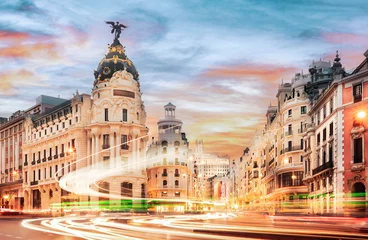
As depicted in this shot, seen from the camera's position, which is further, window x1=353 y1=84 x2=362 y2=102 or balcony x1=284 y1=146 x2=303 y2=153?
balcony x1=284 y1=146 x2=303 y2=153

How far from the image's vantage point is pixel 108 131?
312 feet

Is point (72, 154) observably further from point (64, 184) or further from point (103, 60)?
point (103, 60)

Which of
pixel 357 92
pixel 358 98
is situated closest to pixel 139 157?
pixel 357 92

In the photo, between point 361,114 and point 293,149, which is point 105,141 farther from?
point 361,114

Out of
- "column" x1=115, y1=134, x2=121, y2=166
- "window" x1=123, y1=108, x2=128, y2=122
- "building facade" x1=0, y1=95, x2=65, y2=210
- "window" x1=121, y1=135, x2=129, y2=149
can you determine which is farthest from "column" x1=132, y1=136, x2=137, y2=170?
"building facade" x1=0, y1=95, x2=65, y2=210

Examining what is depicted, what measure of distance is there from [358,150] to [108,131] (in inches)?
2055

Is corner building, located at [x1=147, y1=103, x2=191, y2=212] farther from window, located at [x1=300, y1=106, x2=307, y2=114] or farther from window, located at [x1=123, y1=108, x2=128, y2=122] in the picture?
window, located at [x1=300, y1=106, x2=307, y2=114]

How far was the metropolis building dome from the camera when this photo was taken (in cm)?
9606

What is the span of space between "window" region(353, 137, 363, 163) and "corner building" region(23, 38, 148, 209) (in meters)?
49.2

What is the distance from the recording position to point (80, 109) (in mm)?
97375

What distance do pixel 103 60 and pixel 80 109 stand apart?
32.5 feet

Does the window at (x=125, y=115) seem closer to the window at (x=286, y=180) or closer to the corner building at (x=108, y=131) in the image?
the corner building at (x=108, y=131)

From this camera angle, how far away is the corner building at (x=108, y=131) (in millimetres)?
94500

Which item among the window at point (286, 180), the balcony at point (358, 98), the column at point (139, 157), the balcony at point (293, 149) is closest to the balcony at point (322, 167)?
the balcony at point (358, 98)
